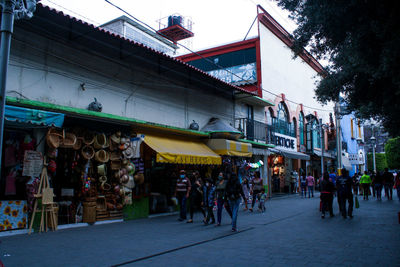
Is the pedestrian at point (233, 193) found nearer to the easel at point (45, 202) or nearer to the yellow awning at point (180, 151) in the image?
the yellow awning at point (180, 151)

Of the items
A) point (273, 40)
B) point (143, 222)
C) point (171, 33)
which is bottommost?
point (143, 222)

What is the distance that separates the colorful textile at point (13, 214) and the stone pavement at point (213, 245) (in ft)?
1.79

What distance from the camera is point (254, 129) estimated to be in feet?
69.7

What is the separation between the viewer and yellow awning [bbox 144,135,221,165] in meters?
12.1

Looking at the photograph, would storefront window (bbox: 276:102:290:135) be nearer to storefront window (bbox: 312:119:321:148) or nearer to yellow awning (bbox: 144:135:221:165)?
storefront window (bbox: 312:119:321:148)

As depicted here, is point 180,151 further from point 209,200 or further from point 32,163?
point 32,163

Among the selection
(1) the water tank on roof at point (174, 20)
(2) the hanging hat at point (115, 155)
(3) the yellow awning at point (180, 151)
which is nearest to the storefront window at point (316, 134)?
(1) the water tank on roof at point (174, 20)

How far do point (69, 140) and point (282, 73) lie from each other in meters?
20.4

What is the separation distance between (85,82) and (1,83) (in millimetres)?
6949

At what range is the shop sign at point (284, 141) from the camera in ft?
79.7

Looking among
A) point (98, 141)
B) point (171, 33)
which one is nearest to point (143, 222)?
point (98, 141)

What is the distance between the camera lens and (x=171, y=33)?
106ft

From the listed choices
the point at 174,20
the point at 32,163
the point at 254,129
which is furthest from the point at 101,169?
the point at 174,20

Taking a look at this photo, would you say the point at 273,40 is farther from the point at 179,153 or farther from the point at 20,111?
the point at 20,111
